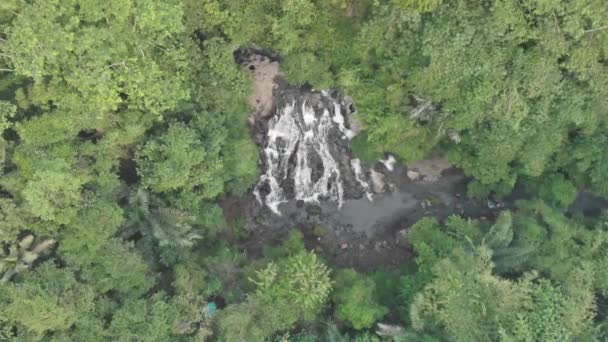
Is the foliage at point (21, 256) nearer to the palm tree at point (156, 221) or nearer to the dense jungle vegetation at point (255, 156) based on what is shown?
the dense jungle vegetation at point (255, 156)

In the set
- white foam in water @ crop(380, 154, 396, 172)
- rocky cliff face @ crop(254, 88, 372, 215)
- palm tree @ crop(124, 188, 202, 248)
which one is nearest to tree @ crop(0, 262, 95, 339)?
palm tree @ crop(124, 188, 202, 248)

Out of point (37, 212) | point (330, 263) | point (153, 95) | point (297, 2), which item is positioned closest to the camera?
point (37, 212)

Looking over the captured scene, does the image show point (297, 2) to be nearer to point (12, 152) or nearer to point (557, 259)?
point (12, 152)

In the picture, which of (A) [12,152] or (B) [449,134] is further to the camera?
(B) [449,134]

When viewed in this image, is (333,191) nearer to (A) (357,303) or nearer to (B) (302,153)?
(B) (302,153)

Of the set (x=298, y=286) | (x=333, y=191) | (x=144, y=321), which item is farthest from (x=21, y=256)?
(x=333, y=191)

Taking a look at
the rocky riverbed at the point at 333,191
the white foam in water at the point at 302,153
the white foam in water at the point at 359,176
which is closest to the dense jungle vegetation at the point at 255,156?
the rocky riverbed at the point at 333,191

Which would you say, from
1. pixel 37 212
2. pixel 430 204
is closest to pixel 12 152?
pixel 37 212
